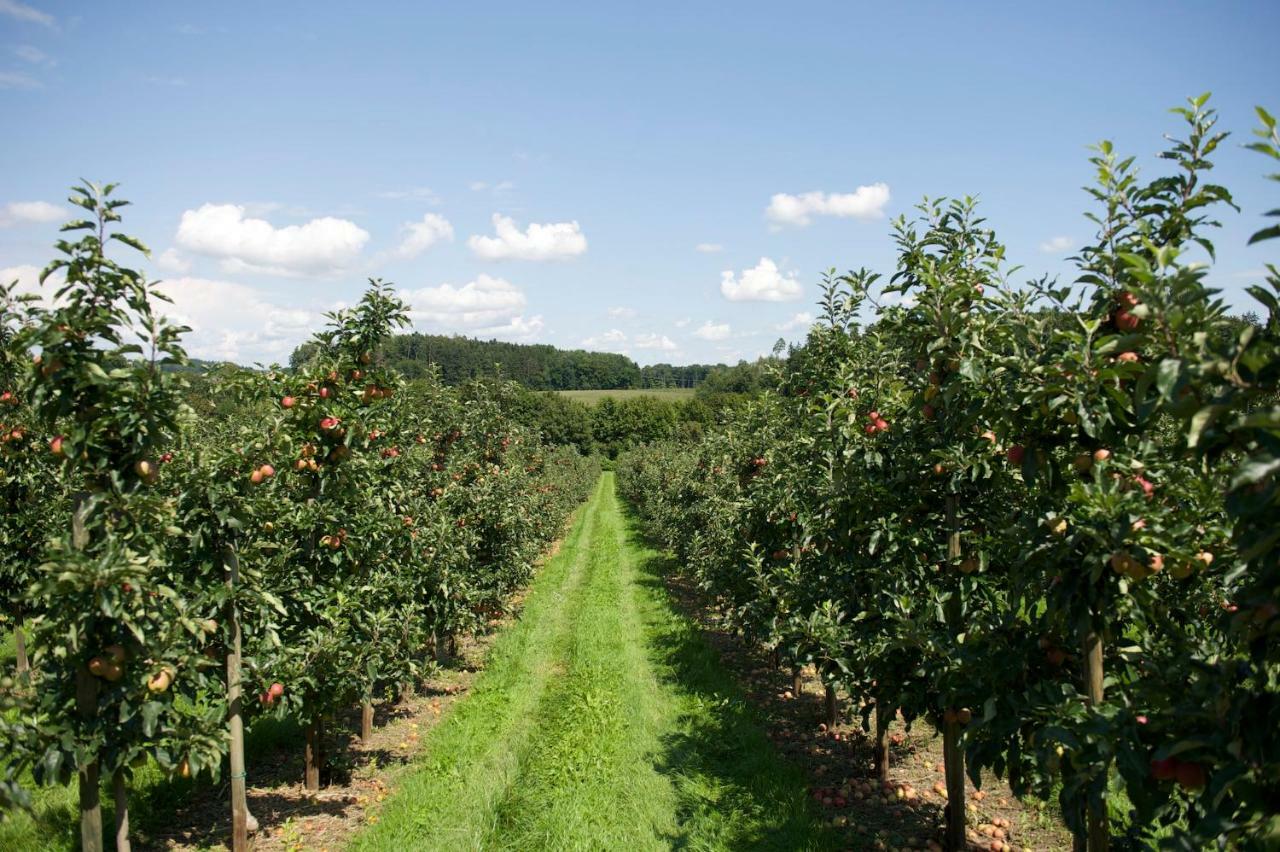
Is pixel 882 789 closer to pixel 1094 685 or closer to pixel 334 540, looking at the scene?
pixel 1094 685

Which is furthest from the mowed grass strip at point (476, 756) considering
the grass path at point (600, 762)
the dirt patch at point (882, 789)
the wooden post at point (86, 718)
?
the dirt patch at point (882, 789)

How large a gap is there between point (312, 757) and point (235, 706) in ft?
6.52

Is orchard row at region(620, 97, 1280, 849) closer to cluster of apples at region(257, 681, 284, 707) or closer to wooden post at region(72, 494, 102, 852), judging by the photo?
cluster of apples at region(257, 681, 284, 707)

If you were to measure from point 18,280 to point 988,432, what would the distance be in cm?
939

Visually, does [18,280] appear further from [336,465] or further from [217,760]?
[217,760]

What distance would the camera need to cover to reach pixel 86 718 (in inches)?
162

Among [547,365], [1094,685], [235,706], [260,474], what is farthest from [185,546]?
[547,365]

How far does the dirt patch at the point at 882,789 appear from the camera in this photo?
231 inches

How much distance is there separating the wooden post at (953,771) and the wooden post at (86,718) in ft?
17.9

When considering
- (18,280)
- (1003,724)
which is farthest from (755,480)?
(18,280)

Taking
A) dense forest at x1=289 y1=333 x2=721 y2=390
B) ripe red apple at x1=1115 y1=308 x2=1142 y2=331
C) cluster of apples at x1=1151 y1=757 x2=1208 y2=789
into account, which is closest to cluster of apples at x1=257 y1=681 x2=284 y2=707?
cluster of apples at x1=1151 y1=757 x2=1208 y2=789

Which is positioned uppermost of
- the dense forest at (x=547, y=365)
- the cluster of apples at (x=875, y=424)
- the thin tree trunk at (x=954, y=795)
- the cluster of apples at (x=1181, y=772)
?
the dense forest at (x=547, y=365)

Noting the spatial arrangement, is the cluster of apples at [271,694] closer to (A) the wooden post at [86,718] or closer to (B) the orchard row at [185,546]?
(B) the orchard row at [185,546]

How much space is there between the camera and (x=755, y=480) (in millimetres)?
10086
